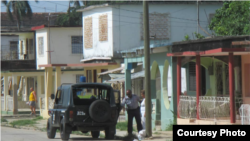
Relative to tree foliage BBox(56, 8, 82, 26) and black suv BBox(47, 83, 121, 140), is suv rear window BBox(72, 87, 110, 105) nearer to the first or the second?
black suv BBox(47, 83, 121, 140)

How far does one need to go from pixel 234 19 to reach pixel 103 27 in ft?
30.4

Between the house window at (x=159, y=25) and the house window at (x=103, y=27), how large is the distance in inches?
95.6

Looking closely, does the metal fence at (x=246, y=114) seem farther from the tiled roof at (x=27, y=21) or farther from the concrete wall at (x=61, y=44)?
the tiled roof at (x=27, y=21)

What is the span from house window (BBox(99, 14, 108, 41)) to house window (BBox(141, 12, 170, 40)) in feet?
7.97

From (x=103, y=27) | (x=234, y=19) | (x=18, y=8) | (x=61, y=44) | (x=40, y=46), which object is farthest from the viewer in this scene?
(x=18, y=8)

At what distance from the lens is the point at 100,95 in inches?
717

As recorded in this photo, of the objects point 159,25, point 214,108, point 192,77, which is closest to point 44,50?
point 159,25

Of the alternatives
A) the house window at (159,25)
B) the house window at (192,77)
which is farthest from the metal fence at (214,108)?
the house window at (159,25)

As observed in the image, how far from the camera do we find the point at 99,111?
17.0 meters

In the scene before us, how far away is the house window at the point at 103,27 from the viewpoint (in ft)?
106

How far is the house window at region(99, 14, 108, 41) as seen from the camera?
32312 mm

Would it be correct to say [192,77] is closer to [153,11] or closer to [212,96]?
[212,96]

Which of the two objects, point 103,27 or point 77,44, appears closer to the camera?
point 103,27

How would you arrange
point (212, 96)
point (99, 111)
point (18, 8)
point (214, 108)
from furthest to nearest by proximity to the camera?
point (18, 8), point (212, 96), point (214, 108), point (99, 111)
